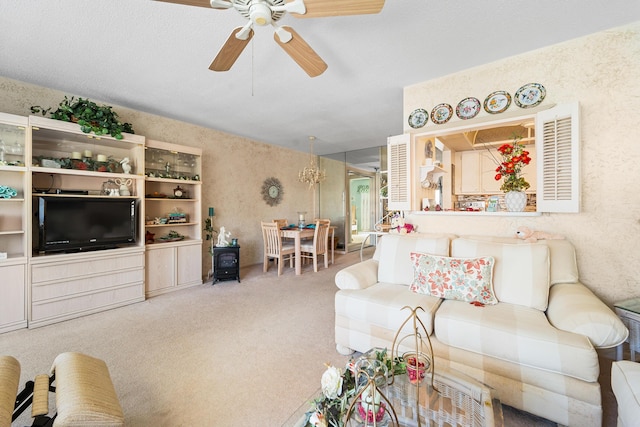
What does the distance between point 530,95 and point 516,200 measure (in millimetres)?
967

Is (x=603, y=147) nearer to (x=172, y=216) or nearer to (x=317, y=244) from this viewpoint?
(x=317, y=244)

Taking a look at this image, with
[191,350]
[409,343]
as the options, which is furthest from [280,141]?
[409,343]

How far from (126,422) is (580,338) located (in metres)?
2.50

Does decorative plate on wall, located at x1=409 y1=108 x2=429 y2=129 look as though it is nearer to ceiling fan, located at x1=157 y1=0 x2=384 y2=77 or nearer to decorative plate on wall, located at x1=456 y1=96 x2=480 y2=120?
decorative plate on wall, located at x1=456 y1=96 x2=480 y2=120

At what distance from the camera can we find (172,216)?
3.90 m

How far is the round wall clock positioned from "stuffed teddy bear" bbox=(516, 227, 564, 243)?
4584 millimetres

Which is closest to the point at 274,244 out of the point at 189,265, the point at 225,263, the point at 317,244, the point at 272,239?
the point at 272,239

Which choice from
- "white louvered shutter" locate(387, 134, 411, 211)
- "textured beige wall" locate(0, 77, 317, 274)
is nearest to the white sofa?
"white louvered shutter" locate(387, 134, 411, 211)

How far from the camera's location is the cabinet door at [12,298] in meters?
2.41

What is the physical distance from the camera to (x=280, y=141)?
5.55 meters

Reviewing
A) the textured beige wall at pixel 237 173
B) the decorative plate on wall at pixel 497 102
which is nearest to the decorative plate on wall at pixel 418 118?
the decorative plate on wall at pixel 497 102

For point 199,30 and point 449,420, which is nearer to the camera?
point 449,420

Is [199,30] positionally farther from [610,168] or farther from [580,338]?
[610,168]

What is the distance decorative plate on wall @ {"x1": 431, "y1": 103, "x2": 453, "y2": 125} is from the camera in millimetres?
2732
